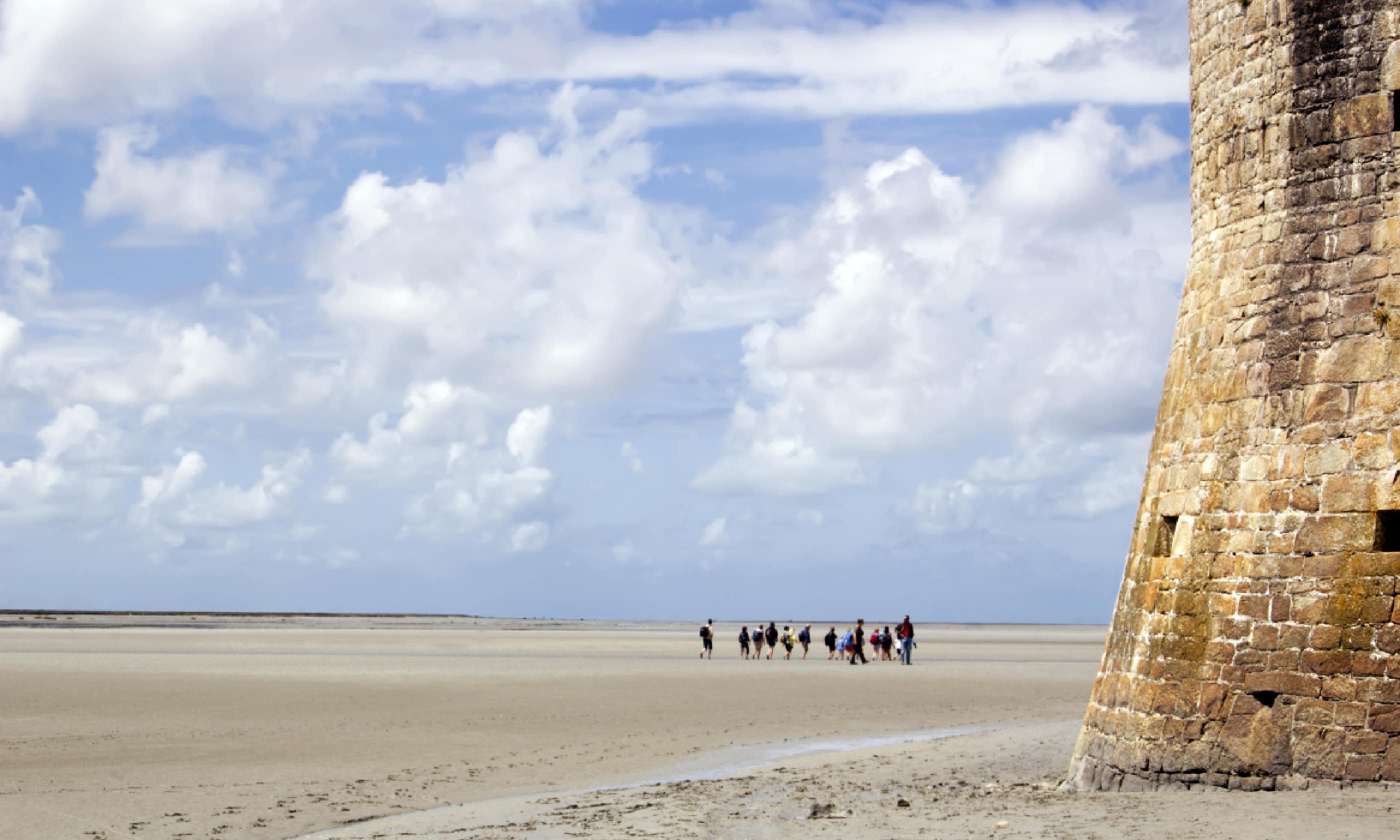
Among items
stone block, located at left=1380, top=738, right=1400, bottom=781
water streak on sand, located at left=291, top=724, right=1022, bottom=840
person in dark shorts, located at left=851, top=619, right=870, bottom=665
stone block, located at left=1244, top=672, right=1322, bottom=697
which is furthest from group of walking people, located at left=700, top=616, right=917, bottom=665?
stone block, located at left=1380, top=738, right=1400, bottom=781

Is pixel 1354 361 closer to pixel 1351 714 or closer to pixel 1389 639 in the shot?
pixel 1389 639

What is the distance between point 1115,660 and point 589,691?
15.0 metres

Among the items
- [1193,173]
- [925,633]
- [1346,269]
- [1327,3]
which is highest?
[1327,3]

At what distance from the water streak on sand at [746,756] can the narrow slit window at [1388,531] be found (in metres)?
7.23

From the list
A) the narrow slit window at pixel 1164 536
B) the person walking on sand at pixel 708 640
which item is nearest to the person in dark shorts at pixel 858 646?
the person walking on sand at pixel 708 640

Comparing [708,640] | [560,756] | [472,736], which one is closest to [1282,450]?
[560,756]

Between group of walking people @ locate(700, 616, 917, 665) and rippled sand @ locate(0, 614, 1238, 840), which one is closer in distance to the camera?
rippled sand @ locate(0, 614, 1238, 840)

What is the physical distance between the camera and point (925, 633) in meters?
78.6

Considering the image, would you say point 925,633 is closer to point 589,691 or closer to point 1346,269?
point 589,691

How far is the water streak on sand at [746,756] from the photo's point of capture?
12055mm

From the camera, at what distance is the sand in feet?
32.0

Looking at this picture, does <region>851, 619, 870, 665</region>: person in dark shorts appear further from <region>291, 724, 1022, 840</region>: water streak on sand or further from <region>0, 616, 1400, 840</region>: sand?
<region>291, 724, 1022, 840</region>: water streak on sand

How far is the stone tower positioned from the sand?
1.77 ft

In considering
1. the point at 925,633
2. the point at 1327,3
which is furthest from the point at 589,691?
the point at 925,633
